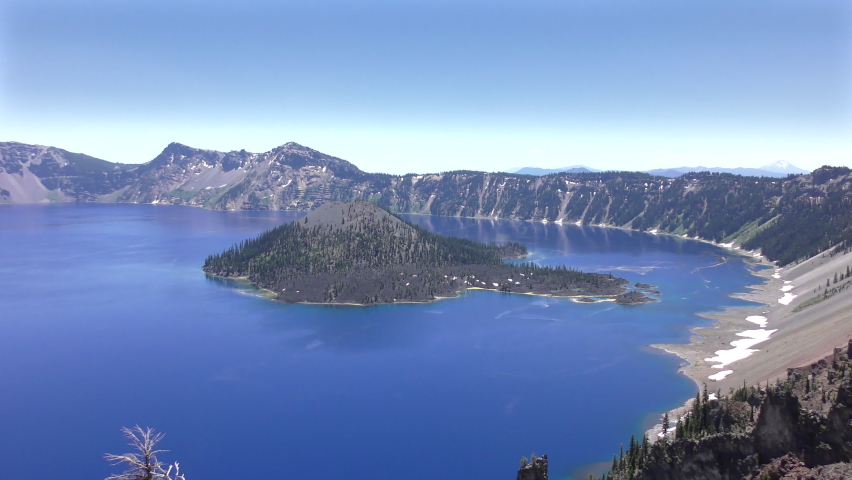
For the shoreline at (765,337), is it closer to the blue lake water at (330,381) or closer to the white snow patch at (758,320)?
the white snow patch at (758,320)

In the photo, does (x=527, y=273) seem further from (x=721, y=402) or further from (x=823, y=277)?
(x=721, y=402)

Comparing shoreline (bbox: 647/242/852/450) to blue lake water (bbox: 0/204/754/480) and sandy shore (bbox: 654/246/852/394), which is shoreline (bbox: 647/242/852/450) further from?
blue lake water (bbox: 0/204/754/480)

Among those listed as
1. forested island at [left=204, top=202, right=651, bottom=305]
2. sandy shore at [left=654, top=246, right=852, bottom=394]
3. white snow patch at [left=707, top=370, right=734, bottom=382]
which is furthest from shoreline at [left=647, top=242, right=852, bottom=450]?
forested island at [left=204, top=202, right=651, bottom=305]

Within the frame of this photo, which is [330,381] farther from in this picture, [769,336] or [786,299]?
[786,299]

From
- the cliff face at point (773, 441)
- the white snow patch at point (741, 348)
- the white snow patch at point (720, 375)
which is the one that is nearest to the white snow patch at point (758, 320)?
the white snow patch at point (741, 348)

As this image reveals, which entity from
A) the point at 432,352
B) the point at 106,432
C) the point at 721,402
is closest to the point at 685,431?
the point at 721,402

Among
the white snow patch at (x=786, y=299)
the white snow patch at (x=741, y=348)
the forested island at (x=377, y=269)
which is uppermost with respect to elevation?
the forested island at (x=377, y=269)
